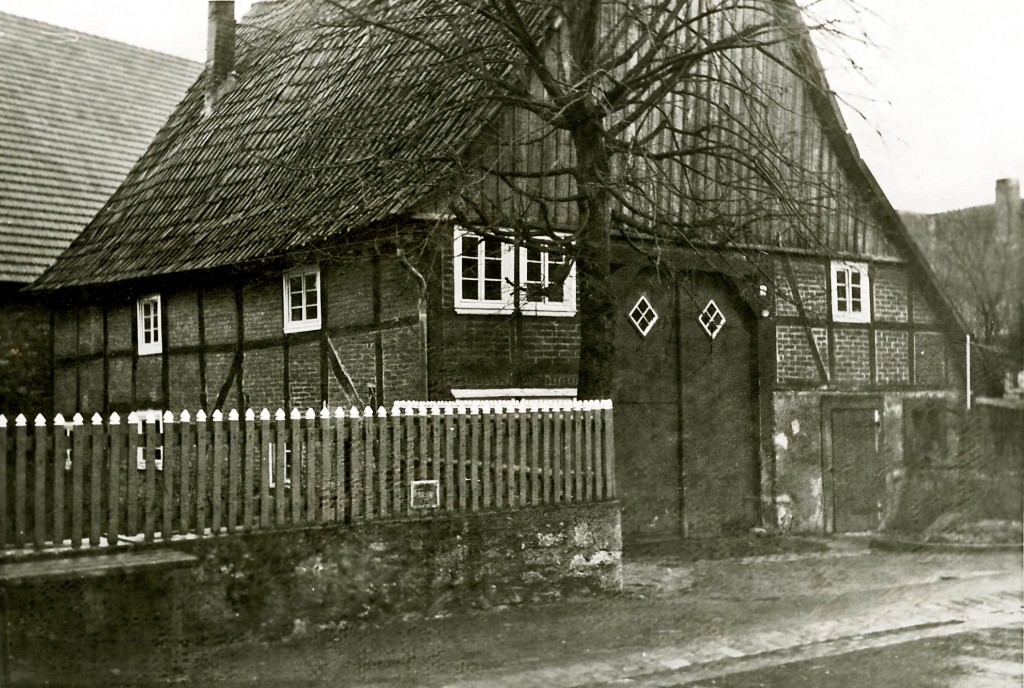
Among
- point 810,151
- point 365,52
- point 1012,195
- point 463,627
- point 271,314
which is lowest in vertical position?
point 463,627

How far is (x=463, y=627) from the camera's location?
316 inches

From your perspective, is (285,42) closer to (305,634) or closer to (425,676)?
(305,634)

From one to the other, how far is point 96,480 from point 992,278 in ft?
28.3

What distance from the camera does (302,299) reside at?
12.6 m

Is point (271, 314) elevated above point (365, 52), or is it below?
below

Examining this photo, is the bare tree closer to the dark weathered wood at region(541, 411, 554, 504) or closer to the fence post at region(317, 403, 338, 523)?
the dark weathered wood at region(541, 411, 554, 504)

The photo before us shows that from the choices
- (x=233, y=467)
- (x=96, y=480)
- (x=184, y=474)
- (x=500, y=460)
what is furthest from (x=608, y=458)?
(x=96, y=480)

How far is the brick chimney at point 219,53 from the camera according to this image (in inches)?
588

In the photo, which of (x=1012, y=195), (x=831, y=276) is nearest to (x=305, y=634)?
(x=1012, y=195)

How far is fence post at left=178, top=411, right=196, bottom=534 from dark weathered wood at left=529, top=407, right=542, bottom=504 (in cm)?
300

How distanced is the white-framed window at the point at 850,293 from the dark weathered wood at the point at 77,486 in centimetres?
1027

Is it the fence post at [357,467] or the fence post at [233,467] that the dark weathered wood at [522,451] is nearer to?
the fence post at [357,467]

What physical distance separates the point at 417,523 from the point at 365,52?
23.7ft

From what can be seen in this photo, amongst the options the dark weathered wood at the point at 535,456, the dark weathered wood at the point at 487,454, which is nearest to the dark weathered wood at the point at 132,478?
the dark weathered wood at the point at 487,454
